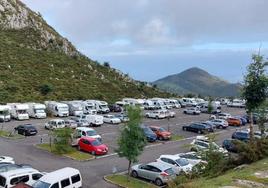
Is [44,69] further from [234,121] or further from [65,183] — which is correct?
[65,183]

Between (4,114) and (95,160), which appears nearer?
(95,160)

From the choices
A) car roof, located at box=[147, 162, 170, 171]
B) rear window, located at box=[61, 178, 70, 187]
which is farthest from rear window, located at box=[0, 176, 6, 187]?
car roof, located at box=[147, 162, 170, 171]

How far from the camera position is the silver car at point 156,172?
2986cm

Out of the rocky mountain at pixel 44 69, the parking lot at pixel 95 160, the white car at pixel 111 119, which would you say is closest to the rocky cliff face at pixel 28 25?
the rocky mountain at pixel 44 69

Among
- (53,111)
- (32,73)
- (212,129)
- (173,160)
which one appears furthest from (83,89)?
(173,160)

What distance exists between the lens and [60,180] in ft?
82.3

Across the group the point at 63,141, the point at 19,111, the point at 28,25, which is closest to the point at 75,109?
the point at 19,111

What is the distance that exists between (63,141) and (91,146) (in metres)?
2.76

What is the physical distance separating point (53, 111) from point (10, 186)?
41.0 metres

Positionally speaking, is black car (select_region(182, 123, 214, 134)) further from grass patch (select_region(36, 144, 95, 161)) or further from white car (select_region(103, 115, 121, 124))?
grass patch (select_region(36, 144, 95, 161))

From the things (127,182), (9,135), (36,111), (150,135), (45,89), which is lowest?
(127,182)

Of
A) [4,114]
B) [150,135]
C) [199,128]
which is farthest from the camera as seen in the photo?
[4,114]

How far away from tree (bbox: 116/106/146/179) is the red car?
24.5 ft

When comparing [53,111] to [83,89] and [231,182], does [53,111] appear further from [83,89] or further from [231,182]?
[231,182]
